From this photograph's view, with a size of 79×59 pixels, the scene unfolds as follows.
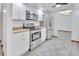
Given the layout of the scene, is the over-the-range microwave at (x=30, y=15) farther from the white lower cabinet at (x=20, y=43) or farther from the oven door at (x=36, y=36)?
the white lower cabinet at (x=20, y=43)

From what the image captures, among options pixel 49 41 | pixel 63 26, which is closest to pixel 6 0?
pixel 63 26

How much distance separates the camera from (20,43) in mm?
2602

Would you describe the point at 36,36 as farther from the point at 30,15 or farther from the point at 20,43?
the point at 20,43

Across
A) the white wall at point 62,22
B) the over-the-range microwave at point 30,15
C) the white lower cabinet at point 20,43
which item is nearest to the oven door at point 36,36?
the white lower cabinet at point 20,43

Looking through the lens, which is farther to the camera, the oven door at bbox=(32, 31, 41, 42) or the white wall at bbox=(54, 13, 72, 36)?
the oven door at bbox=(32, 31, 41, 42)

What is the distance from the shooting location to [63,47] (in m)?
3.21

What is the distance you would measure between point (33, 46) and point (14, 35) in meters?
1.12

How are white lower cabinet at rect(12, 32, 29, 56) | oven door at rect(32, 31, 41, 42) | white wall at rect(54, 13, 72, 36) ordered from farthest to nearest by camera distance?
oven door at rect(32, 31, 41, 42), white wall at rect(54, 13, 72, 36), white lower cabinet at rect(12, 32, 29, 56)

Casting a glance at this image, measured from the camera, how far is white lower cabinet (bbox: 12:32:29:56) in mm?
2340

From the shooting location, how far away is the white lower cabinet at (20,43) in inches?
92.1

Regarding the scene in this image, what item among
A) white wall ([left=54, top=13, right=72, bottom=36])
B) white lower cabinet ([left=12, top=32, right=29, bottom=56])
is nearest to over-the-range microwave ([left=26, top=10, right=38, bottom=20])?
white lower cabinet ([left=12, top=32, right=29, bottom=56])

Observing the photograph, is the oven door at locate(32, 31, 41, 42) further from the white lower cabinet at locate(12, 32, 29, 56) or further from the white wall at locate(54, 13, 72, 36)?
the white wall at locate(54, 13, 72, 36)

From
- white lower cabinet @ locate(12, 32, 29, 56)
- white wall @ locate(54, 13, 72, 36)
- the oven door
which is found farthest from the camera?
the oven door

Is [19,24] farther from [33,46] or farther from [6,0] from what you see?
[6,0]
